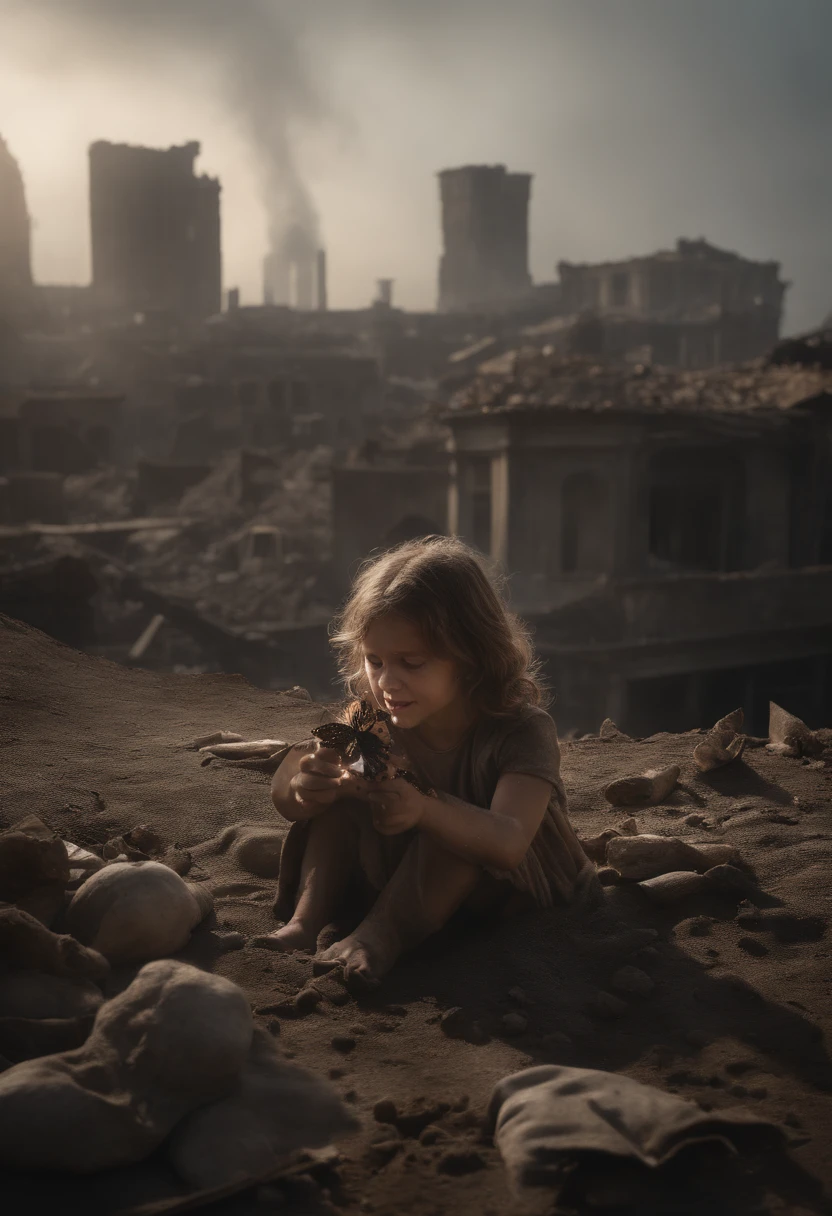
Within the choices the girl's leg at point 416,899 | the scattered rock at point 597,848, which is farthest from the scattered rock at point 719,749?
the girl's leg at point 416,899

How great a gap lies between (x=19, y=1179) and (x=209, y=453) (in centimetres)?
3813

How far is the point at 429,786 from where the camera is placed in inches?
107

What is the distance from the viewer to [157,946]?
2.70 metres

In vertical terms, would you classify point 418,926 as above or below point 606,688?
above

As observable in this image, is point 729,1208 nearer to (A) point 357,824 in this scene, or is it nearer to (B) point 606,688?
(A) point 357,824

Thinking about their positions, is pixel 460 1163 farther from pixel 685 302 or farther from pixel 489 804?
pixel 685 302

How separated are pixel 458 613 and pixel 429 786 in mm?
450

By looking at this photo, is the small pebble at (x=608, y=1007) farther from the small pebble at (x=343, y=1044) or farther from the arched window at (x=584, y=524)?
the arched window at (x=584, y=524)

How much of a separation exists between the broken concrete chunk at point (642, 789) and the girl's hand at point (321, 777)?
1.72 m

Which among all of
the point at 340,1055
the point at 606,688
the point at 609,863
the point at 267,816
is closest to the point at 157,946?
the point at 340,1055

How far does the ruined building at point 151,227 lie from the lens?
54781 mm

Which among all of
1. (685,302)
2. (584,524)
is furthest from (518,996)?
(685,302)

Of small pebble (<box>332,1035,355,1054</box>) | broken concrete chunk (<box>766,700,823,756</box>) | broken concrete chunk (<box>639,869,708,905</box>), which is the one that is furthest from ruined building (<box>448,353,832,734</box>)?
small pebble (<box>332,1035,355,1054</box>)

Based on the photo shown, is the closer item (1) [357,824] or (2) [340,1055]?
(2) [340,1055]
